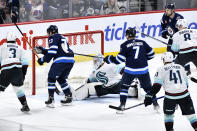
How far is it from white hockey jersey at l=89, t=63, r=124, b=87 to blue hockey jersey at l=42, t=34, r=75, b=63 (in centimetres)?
63

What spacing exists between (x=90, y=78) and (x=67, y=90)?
58 cm

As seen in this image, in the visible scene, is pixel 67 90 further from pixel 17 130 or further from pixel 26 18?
pixel 26 18

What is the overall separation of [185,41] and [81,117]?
2.17 meters

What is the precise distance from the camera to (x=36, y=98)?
9719 millimetres

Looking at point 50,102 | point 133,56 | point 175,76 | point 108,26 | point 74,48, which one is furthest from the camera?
point 108,26

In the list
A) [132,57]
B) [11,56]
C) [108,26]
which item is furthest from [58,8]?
[132,57]

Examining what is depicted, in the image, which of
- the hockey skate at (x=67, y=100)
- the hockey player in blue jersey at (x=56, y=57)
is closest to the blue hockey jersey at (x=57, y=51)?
the hockey player in blue jersey at (x=56, y=57)

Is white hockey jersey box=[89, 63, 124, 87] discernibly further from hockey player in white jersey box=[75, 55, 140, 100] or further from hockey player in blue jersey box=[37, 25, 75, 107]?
hockey player in blue jersey box=[37, 25, 75, 107]

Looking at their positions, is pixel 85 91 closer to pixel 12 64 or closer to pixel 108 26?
pixel 12 64

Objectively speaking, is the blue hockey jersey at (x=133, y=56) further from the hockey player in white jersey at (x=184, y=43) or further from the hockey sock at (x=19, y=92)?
the hockey sock at (x=19, y=92)

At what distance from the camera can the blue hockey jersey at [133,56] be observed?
8375 mm

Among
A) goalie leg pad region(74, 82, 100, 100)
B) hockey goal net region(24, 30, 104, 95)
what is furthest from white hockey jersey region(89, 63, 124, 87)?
hockey goal net region(24, 30, 104, 95)

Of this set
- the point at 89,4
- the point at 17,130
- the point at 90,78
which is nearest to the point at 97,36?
the point at 90,78

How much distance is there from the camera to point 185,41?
31.1ft
